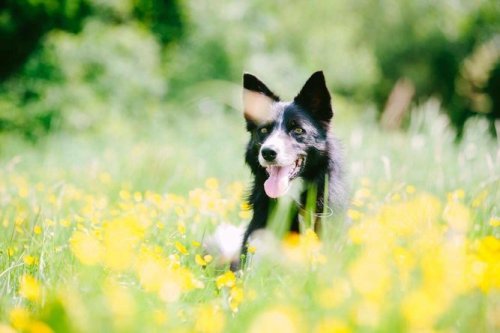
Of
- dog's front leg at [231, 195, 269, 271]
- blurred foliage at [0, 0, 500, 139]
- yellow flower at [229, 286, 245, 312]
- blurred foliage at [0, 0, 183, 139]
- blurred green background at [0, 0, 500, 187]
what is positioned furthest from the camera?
blurred foliage at [0, 0, 500, 139]

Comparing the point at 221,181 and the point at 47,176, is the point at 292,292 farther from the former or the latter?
the point at 47,176

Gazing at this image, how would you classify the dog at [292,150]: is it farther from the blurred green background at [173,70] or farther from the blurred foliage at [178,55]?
the blurred foliage at [178,55]

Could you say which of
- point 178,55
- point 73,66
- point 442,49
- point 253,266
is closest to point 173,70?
point 178,55

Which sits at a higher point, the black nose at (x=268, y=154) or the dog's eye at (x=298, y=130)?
the dog's eye at (x=298, y=130)

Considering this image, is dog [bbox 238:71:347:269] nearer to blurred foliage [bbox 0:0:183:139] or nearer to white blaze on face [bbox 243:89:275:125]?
white blaze on face [bbox 243:89:275:125]

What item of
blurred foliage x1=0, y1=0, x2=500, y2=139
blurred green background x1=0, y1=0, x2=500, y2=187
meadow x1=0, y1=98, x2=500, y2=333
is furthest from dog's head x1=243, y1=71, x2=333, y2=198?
blurred foliage x1=0, y1=0, x2=500, y2=139

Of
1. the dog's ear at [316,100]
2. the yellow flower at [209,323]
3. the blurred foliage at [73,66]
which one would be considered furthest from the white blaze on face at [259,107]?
the blurred foliage at [73,66]

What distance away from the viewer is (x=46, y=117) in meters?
8.95

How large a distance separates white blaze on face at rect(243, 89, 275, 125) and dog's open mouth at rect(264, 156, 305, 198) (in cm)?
43

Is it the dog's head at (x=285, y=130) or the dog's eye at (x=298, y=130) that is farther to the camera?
the dog's eye at (x=298, y=130)

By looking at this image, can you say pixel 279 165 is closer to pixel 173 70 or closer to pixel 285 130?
pixel 285 130

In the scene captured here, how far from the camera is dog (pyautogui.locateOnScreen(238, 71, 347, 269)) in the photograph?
10.5 ft

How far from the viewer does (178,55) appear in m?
11.9

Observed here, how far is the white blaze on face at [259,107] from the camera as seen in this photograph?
3.58 metres
